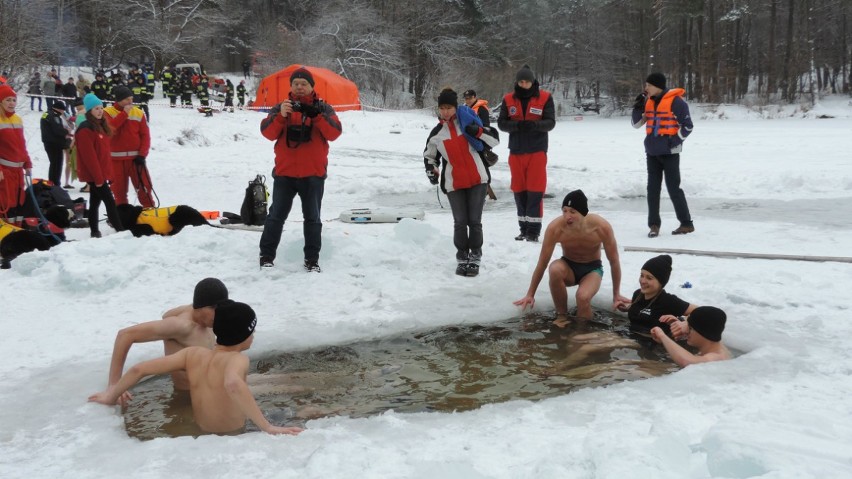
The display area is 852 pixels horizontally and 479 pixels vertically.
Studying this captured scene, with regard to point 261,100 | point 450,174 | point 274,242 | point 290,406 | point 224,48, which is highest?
point 224,48

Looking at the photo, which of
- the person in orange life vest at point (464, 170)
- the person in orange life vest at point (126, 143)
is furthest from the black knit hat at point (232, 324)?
the person in orange life vest at point (126, 143)

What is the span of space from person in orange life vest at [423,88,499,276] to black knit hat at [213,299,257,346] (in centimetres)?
313

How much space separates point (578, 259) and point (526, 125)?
243 cm

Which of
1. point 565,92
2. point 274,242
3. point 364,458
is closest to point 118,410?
point 364,458

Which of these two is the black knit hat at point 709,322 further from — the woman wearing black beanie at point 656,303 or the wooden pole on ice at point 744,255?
the wooden pole on ice at point 744,255

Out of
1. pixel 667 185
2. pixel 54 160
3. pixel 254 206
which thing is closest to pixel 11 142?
pixel 254 206

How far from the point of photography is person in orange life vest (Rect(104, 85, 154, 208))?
7.97 m

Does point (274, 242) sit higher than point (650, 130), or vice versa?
point (650, 130)

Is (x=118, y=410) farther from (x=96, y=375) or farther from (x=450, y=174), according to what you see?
(x=450, y=174)

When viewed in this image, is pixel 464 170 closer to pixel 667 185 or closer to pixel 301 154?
pixel 301 154

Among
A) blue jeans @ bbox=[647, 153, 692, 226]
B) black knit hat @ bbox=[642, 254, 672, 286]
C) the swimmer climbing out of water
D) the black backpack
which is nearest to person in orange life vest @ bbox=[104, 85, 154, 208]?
the black backpack

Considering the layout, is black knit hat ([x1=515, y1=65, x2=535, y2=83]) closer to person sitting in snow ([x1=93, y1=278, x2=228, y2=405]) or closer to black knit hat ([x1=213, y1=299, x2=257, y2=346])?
person sitting in snow ([x1=93, y1=278, x2=228, y2=405])

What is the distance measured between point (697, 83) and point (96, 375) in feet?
136

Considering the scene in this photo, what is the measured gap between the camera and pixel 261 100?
29734 mm
